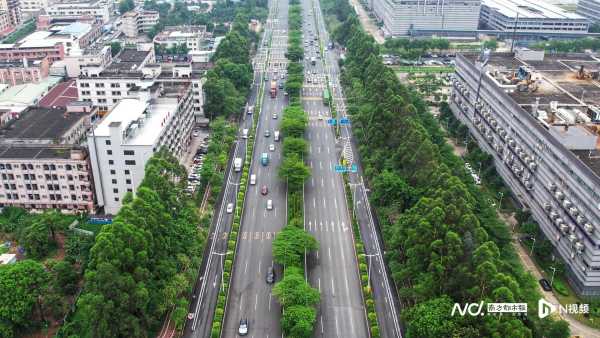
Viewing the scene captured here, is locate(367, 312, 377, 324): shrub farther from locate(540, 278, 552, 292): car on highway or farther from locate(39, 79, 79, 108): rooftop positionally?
locate(39, 79, 79, 108): rooftop

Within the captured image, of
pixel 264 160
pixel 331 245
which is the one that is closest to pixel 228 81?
pixel 264 160

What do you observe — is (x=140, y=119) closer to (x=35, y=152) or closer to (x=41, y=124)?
(x=35, y=152)

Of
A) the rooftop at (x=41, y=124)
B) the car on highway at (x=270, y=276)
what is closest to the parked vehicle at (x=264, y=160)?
the car on highway at (x=270, y=276)

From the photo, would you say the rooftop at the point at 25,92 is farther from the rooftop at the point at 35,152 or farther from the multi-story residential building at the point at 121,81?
the rooftop at the point at 35,152

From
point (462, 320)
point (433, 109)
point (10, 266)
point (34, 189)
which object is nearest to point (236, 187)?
point (34, 189)

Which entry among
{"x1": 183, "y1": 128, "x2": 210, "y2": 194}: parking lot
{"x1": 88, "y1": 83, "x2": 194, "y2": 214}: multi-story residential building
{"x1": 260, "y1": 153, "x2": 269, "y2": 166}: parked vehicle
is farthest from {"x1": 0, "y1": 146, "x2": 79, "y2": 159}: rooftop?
{"x1": 260, "y1": 153, "x2": 269, "y2": 166}: parked vehicle

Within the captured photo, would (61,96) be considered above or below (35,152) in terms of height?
below
